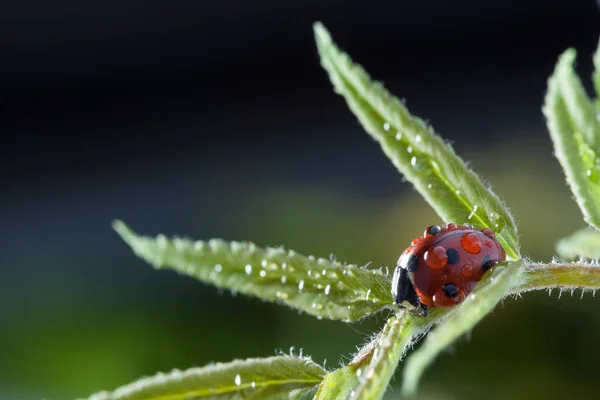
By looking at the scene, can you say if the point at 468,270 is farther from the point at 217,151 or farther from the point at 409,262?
the point at 217,151

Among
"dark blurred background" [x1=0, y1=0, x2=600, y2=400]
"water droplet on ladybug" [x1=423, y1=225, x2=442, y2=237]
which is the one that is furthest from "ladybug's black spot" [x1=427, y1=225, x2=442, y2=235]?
"dark blurred background" [x1=0, y1=0, x2=600, y2=400]

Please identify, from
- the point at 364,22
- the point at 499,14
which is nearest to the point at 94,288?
the point at 364,22

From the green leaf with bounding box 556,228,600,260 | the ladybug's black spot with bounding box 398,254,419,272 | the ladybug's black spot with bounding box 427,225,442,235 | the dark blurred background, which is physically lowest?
the green leaf with bounding box 556,228,600,260

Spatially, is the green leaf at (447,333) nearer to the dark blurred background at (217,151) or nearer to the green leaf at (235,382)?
the green leaf at (235,382)

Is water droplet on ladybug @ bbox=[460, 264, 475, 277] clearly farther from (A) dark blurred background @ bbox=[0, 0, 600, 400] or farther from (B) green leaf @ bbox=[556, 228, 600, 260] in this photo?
(A) dark blurred background @ bbox=[0, 0, 600, 400]

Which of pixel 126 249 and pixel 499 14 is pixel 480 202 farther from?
pixel 499 14

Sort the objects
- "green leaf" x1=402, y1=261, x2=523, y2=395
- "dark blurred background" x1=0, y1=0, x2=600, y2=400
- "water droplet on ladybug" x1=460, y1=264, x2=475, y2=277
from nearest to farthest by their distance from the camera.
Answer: "green leaf" x1=402, y1=261, x2=523, y2=395
"water droplet on ladybug" x1=460, y1=264, x2=475, y2=277
"dark blurred background" x1=0, y1=0, x2=600, y2=400
